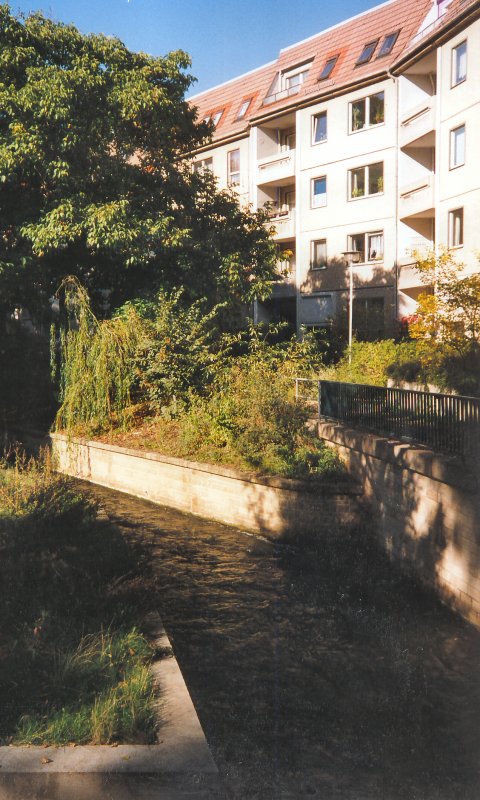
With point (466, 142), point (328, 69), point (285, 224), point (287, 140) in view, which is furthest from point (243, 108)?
point (466, 142)

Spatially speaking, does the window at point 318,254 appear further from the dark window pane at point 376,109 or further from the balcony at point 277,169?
the dark window pane at point 376,109

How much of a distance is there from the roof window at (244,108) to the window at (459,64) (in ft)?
47.8

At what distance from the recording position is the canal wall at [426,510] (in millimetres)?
8977

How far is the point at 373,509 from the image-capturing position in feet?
41.9

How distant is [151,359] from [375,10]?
20755 mm

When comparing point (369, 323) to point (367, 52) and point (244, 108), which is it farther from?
point (244, 108)

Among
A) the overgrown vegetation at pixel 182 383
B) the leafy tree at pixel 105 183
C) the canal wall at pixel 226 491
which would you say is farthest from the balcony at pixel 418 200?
the canal wall at pixel 226 491

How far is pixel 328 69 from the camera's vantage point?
107ft

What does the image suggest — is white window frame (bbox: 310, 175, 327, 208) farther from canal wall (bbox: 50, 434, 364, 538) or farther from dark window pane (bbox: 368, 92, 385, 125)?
canal wall (bbox: 50, 434, 364, 538)

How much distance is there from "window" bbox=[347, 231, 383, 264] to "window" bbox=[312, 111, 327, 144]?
4463 mm

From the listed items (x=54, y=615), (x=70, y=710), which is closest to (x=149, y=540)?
(x=54, y=615)

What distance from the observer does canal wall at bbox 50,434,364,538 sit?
1327 centimetres

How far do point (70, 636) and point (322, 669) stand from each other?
109 inches

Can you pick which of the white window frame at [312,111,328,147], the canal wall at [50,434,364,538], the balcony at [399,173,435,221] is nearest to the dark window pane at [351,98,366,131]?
the white window frame at [312,111,328,147]
